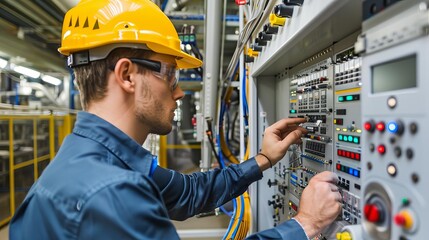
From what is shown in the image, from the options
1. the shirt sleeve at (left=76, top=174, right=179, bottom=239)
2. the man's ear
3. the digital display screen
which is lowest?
the shirt sleeve at (left=76, top=174, right=179, bottom=239)

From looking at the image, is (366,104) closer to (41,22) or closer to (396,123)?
(396,123)

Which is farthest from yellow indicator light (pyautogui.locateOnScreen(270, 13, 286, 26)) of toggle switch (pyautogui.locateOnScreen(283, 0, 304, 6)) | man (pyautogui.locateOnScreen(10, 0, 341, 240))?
man (pyautogui.locateOnScreen(10, 0, 341, 240))

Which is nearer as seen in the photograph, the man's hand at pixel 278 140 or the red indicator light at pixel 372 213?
the red indicator light at pixel 372 213

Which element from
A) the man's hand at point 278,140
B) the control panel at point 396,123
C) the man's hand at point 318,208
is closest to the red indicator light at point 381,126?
the control panel at point 396,123

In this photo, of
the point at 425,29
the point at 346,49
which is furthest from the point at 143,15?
the point at 425,29

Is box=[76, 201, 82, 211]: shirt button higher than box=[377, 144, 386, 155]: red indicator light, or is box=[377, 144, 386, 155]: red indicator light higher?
box=[377, 144, 386, 155]: red indicator light

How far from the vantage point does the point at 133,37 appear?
819mm

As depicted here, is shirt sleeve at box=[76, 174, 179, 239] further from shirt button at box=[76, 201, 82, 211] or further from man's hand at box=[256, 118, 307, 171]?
man's hand at box=[256, 118, 307, 171]

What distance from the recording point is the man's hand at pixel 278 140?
1.18 m

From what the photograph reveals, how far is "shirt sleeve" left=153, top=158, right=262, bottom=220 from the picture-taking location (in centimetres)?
121

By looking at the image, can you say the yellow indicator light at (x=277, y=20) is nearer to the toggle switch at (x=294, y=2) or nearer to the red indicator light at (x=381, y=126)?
the toggle switch at (x=294, y=2)

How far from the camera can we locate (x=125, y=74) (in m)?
0.81

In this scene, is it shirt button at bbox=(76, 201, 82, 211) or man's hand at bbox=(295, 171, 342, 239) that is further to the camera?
man's hand at bbox=(295, 171, 342, 239)

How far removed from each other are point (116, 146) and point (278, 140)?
27.2 inches
